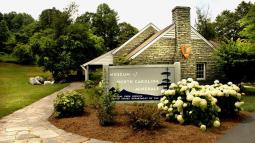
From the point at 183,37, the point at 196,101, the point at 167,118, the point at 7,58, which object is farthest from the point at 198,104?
the point at 7,58

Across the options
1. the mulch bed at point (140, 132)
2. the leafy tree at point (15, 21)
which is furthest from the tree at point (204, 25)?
the leafy tree at point (15, 21)

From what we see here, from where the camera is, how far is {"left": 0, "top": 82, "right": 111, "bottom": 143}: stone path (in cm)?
897

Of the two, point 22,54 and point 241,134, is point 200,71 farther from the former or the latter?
point 22,54

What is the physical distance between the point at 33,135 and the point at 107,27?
2656 inches

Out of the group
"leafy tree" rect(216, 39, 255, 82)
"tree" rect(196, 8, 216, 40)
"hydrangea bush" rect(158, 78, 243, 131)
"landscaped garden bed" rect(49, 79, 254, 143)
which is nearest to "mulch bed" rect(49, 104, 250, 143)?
"landscaped garden bed" rect(49, 79, 254, 143)

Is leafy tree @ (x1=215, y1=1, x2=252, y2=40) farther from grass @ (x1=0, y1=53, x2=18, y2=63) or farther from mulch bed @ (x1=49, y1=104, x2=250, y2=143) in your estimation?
mulch bed @ (x1=49, y1=104, x2=250, y2=143)

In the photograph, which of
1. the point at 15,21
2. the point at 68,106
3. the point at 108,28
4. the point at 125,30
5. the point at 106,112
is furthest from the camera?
the point at 15,21

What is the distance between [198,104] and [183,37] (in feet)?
29.3

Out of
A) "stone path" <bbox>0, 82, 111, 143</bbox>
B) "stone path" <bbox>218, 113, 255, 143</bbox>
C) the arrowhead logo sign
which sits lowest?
"stone path" <bbox>0, 82, 111, 143</bbox>

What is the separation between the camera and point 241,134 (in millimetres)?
9305

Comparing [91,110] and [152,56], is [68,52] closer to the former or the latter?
[152,56]

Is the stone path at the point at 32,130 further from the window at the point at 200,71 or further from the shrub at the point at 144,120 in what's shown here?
the window at the point at 200,71

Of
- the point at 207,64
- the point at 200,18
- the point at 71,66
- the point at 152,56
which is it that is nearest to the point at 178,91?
the point at 152,56

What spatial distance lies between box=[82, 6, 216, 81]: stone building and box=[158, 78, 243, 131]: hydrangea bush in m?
6.02
